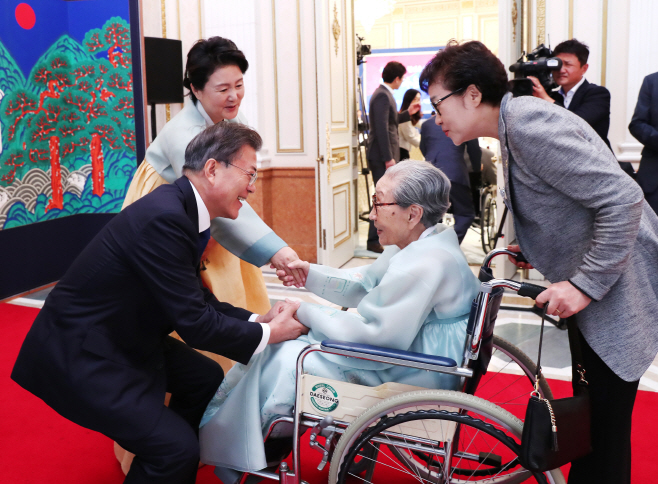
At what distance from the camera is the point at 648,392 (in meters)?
2.82

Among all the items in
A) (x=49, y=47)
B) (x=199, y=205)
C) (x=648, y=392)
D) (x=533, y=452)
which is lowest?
(x=648, y=392)

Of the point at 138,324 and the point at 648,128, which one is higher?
the point at 648,128

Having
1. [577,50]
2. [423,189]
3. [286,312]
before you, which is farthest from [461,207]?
[286,312]

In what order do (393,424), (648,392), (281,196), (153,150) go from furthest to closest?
(281,196), (648,392), (153,150), (393,424)

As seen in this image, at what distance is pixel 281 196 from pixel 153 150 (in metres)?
3.25

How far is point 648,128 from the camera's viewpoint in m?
3.80

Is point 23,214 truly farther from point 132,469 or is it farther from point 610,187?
point 610,187

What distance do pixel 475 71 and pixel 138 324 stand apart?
3.51ft

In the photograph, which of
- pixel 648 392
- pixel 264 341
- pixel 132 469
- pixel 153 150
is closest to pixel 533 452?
pixel 264 341

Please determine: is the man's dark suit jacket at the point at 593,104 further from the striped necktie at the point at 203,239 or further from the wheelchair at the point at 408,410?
the striped necktie at the point at 203,239

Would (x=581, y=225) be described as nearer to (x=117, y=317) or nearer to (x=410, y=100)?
(x=117, y=317)

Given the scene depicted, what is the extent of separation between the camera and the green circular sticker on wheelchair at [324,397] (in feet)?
5.31

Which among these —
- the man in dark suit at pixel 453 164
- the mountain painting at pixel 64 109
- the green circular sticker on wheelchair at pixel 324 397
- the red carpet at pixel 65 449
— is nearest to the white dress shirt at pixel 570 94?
the man in dark suit at pixel 453 164

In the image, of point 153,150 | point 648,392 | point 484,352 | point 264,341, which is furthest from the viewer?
point 648,392
